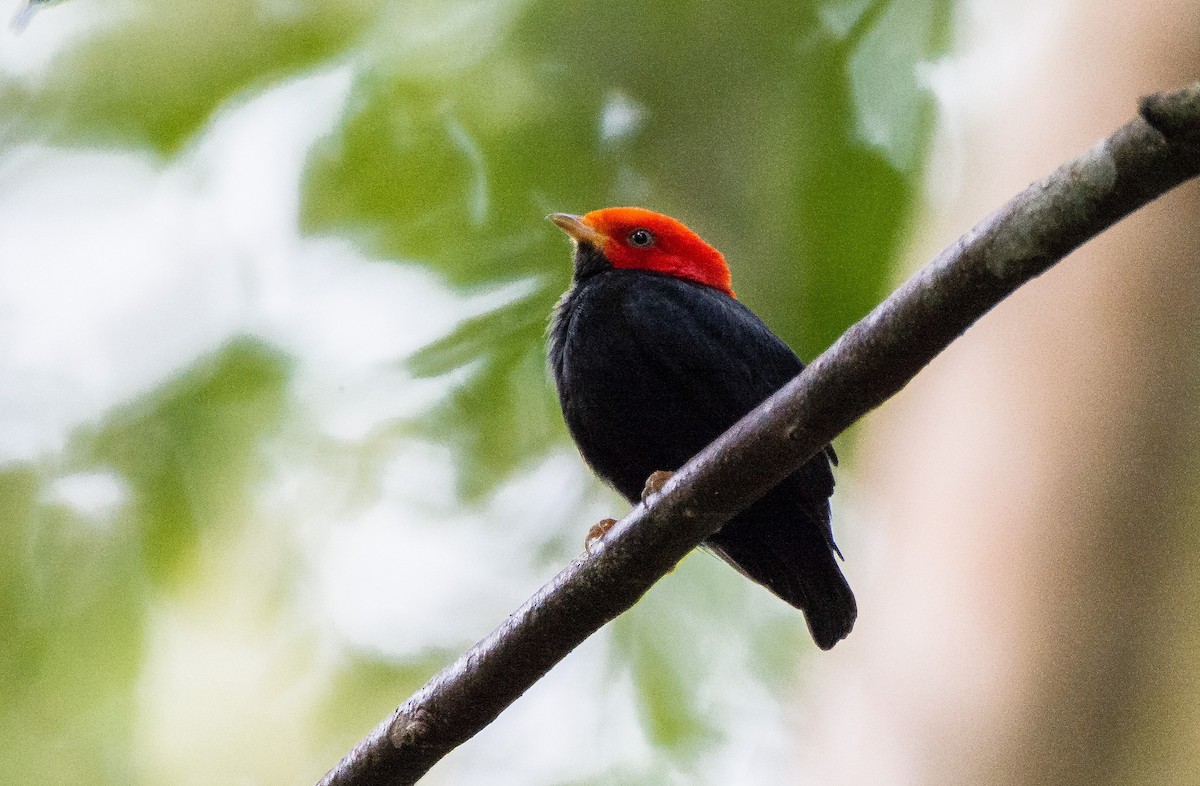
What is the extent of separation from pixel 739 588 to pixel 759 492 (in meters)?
4.01

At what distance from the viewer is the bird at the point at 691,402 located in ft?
12.3

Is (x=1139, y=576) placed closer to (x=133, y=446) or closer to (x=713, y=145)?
(x=713, y=145)

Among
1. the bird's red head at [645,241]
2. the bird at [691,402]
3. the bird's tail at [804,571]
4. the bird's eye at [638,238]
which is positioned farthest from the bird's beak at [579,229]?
the bird's tail at [804,571]

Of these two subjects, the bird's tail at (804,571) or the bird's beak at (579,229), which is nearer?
the bird's tail at (804,571)

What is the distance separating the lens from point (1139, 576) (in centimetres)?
301

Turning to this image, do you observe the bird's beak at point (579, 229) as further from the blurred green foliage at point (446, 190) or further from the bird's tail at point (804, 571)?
the bird's tail at point (804, 571)

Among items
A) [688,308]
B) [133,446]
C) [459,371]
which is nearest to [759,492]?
[688,308]

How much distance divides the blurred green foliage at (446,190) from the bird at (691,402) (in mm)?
1395

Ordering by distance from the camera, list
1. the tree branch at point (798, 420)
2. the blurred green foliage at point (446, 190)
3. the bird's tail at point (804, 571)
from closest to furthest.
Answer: the tree branch at point (798, 420) < the bird's tail at point (804, 571) < the blurred green foliage at point (446, 190)

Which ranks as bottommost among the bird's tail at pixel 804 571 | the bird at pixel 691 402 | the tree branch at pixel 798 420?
the bird's tail at pixel 804 571

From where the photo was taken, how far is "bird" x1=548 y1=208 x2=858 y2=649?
12.3 ft

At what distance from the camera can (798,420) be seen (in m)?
2.46

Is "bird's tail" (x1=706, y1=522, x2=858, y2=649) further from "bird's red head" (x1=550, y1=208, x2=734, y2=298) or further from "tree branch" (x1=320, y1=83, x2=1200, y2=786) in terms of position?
"bird's red head" (x1=550, y1=208, x2=734, y2=298)

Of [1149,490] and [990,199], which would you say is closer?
[1149,490]
